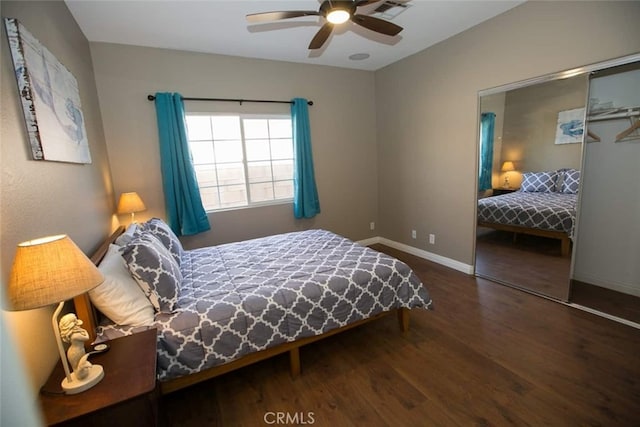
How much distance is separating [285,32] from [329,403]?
3.13 metres

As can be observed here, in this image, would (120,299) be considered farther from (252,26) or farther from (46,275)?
(252,26)

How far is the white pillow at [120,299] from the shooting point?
1499mm

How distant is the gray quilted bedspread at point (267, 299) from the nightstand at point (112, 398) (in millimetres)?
292

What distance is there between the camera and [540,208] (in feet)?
9.09

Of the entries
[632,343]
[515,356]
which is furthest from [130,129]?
[632,343]

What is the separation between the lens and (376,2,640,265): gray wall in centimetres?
219

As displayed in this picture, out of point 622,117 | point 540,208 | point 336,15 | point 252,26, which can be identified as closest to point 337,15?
point 336,15

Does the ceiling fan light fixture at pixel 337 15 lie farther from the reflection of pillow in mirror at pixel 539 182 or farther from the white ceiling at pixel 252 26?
the reflection of pillow in mirror at pixel 539 182

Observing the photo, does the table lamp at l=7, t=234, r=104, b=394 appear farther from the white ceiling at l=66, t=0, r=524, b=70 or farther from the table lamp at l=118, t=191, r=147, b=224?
the white ceiling at l=66, t=0, r=524, b=70

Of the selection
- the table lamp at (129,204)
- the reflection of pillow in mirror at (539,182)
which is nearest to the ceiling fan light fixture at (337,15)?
the reflection of pillow in mirror at (539,182)

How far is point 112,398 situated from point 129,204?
2.27 m

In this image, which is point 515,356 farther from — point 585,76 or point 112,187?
point 112,187

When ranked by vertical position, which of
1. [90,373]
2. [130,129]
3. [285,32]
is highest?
[285,32]

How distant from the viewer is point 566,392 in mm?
1660
